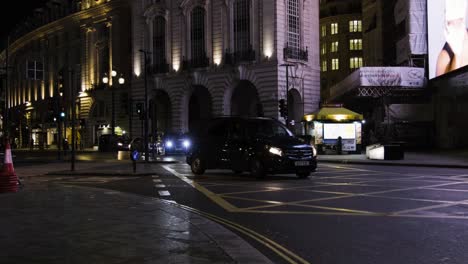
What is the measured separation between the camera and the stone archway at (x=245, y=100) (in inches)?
2215

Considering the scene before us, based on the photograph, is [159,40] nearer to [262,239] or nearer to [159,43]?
[159,43]

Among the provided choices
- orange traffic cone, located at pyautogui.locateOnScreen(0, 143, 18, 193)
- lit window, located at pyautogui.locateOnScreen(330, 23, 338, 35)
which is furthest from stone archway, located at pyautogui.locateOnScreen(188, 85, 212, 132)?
orange traffic cone, located at pyautogui.locateOnScreen(0, 143, 18, 193)

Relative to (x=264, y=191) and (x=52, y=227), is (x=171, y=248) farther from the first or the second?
(x=264, y=191)

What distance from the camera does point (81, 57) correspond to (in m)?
73.3

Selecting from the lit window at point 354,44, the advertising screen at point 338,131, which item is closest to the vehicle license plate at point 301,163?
the advertising screen at point 338,131

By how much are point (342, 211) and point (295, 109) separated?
4237 cm

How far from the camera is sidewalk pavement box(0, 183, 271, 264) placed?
6.46m

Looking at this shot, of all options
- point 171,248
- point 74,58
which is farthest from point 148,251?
point 74,58

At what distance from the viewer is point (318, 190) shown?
1452cm

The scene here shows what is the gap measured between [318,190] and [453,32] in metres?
32.0

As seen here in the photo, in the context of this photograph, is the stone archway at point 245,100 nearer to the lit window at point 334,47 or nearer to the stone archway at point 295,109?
the stone archway at point 295,109

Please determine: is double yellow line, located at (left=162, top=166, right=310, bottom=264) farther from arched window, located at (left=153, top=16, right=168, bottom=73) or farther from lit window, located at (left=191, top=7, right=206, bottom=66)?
arched window, located at (left=153, top=16, right=168, bottom=73)

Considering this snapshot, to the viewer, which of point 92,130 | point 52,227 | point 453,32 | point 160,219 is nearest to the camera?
point 52,227

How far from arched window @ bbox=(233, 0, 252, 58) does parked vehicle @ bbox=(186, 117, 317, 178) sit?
32191mm
